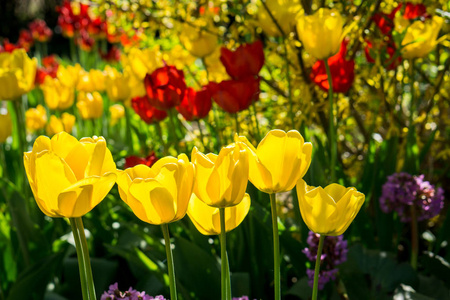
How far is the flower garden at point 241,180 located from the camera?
0.77 meters

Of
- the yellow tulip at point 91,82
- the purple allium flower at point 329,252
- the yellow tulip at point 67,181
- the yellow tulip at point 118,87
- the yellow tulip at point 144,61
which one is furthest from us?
the yellow tulip at point 91,82

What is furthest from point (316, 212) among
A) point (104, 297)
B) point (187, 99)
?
point (187, 99)

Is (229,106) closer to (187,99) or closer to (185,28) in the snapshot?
(187,99)

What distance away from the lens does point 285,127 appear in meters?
1.95

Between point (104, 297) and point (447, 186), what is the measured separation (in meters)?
1.82

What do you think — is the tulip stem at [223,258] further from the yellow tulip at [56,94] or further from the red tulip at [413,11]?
the yellow tulip at [56,94]

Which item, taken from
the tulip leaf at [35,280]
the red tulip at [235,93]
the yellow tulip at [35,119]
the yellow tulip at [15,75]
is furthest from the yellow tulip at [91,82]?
the red tulip at [235,93]

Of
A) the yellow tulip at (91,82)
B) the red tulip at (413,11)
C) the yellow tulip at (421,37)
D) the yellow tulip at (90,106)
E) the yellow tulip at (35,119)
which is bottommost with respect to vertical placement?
the yellow tulip at (35,119)

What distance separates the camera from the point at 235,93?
4.56 ft

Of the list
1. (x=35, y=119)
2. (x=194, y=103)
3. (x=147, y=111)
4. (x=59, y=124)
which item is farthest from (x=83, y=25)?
(x=194, y=103)

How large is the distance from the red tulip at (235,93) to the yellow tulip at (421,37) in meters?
0.39

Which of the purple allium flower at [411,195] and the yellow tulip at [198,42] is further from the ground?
the yellow tulip at [198,42]

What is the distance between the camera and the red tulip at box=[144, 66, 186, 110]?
1.43 meters

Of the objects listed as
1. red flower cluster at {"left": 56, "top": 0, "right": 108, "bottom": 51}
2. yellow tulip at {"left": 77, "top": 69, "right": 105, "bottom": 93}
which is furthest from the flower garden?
red flower cluster at {"left": 56, "top": 0, "right": 108, "bottom": 51}
